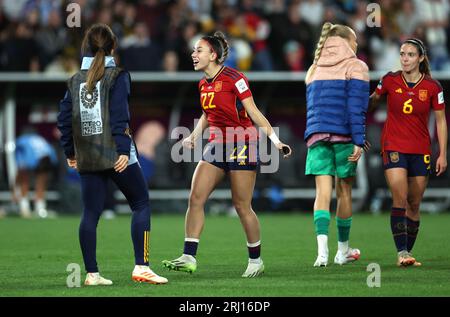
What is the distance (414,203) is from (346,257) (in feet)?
3.01

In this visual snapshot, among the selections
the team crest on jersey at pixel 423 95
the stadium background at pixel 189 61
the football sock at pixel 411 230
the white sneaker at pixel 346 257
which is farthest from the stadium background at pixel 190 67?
the team crest on jersey at pixel 423 95

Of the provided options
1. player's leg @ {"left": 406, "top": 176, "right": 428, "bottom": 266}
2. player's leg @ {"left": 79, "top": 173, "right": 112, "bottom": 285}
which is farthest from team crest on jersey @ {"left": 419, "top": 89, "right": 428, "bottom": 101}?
player's leg @ {"left": 79, "top": 173, "right": 112, "bottom": 285}

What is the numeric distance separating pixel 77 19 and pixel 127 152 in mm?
10949

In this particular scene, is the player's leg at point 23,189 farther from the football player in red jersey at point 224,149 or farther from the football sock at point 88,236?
the football sock at point 88,236

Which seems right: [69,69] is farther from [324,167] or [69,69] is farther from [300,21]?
[324,167]

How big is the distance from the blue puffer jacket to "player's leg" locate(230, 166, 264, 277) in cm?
113

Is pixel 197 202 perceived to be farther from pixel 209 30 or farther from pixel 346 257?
pixel 209 30

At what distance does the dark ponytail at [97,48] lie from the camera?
8.44 m

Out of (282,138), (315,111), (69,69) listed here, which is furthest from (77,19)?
(315,111)

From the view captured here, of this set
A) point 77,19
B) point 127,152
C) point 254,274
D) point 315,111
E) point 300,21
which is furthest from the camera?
point 300,21

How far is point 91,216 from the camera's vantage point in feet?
28.2

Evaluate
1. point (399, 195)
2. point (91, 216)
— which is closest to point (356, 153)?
point (399, 195)

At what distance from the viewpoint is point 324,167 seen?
10.4 metres

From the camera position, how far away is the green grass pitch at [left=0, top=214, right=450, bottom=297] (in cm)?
826
